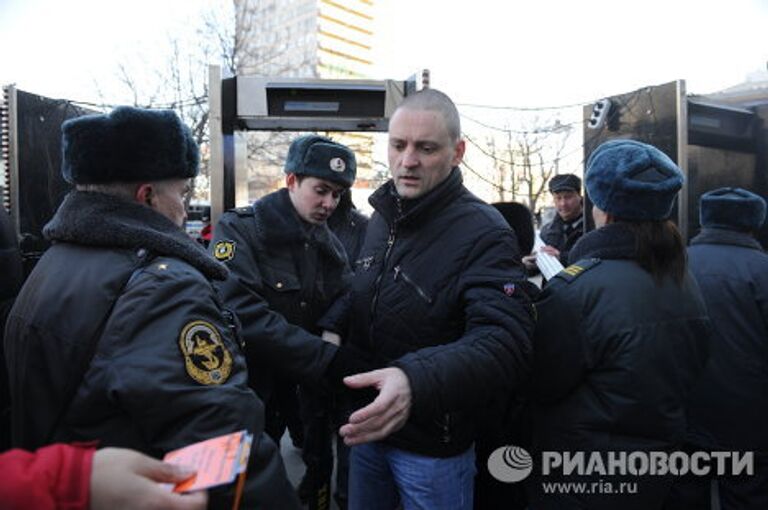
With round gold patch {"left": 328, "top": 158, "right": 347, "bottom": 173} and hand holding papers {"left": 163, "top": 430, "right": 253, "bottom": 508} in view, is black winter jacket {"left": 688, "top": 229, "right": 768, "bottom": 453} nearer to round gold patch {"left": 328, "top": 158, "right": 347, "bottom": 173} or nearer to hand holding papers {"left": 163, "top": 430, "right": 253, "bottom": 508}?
round gold patch {"left": 328, "top": 158, "right": 347, "bottom": 173}

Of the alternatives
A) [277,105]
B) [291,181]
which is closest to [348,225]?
[277,105]

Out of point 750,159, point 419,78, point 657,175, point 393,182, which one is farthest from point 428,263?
point 750,159

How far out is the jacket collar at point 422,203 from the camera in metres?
2.05

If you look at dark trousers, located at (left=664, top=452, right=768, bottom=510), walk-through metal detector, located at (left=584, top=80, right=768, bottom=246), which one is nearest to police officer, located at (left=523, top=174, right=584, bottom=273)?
walk-through metal detector, located at (left=584, top=80, right=768, bottom=246)


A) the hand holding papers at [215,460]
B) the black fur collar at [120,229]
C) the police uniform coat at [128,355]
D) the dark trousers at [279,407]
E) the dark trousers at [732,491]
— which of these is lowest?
the dark trousers at [732,491]

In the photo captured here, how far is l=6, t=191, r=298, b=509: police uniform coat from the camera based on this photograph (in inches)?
48.9

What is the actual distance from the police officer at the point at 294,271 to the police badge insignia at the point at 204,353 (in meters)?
1.00

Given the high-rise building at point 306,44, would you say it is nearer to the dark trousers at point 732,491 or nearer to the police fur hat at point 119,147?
the dark trousers at point 732,491

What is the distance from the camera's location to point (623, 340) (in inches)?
77.7

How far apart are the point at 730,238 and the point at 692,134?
184cm

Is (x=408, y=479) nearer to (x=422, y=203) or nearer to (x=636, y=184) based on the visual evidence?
(x=422, y=203)

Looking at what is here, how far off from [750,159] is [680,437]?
Result: 381 centimetres

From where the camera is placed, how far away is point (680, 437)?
2.08m

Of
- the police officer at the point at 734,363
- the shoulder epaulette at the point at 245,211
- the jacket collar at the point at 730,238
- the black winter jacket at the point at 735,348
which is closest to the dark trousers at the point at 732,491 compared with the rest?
the police officer at the point at 734,363
